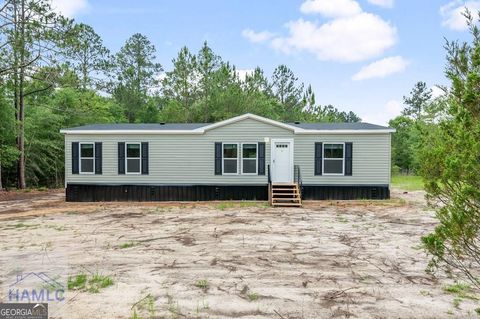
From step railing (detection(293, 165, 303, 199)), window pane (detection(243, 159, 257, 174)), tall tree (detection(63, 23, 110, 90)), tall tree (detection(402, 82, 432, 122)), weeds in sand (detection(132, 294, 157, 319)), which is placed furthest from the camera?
tall tree (detection(402, 82, 432, 122))

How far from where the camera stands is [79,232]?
331 inches

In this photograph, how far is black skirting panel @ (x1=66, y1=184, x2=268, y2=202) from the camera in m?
14.3

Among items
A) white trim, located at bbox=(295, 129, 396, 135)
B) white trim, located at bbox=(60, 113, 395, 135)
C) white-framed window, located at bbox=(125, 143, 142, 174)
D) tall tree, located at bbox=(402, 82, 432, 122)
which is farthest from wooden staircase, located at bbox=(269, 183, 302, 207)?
tall tree, located at bbox=(402, 82, 432, 122)

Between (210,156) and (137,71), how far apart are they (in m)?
23.8

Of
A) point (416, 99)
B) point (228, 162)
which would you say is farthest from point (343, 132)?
point (416, 99)

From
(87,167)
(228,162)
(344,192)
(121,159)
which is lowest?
(344,192)

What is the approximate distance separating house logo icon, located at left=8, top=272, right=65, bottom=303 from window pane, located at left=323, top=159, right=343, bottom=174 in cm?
Answer: 1123

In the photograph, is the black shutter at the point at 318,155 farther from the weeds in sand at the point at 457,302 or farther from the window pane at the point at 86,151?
the weeds in sand at the point at 457,302

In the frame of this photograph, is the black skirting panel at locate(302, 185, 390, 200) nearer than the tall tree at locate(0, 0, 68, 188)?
No

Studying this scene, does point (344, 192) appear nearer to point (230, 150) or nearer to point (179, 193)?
point (230, 150)

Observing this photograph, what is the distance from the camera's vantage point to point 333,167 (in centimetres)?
1412

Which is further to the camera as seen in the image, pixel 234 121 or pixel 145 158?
pixel 145 158

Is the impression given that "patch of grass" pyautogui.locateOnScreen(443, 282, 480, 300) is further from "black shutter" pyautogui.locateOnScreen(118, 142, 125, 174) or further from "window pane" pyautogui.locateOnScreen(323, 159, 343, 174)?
"black shutter" pyautogui.locateOnScreen(118, 142, 125, 174)

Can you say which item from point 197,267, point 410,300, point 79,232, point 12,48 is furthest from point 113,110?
point 410,300
